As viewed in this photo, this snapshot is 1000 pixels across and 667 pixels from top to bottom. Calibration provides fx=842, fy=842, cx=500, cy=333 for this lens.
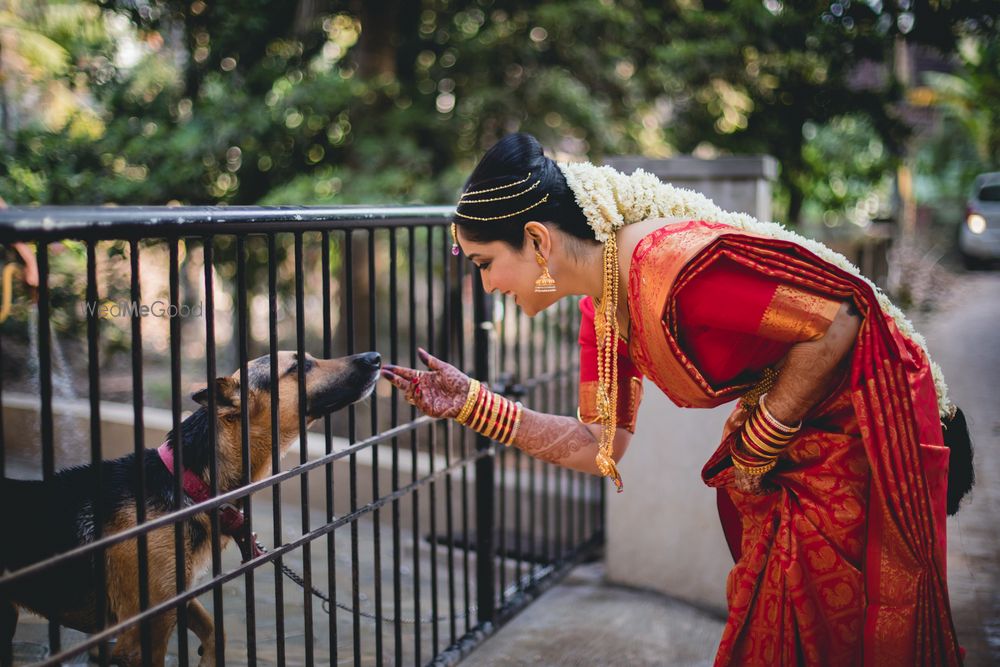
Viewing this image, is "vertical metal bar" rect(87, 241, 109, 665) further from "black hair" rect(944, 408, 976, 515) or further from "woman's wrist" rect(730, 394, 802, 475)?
"black hair" rect(944, 408, 976, 515)

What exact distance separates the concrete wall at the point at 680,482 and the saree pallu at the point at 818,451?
72.8 inches

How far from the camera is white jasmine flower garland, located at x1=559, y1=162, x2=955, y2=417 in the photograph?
190cm

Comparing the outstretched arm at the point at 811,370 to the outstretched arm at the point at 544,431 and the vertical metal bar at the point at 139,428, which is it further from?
the vertical metal bar at the point at 139,428

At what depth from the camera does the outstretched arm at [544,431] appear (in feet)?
7.13

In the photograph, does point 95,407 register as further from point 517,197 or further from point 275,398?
point 517,197

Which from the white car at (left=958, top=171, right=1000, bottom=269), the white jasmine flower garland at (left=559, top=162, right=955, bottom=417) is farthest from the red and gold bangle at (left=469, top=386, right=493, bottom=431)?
the white car at (left=958, top=171, right=1000, bottom=269)

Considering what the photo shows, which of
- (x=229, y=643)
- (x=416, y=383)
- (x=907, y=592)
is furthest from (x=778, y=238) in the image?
(x=229, y=643)

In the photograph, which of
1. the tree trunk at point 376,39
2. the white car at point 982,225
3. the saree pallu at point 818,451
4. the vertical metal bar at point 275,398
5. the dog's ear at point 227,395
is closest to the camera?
the saree pallu at point 818,451

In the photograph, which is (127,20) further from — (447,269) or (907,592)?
(907,592)

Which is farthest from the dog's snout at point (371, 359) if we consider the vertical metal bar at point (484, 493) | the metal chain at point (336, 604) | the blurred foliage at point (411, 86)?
the blurred foliage at point (411, 86)

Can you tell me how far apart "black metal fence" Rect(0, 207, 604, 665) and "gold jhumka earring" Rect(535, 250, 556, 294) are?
0.65 metres

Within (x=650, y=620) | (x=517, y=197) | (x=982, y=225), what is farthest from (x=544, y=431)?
(x=982, y=225)

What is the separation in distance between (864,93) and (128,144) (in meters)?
6.53

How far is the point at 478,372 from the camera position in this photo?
340 centimetres
